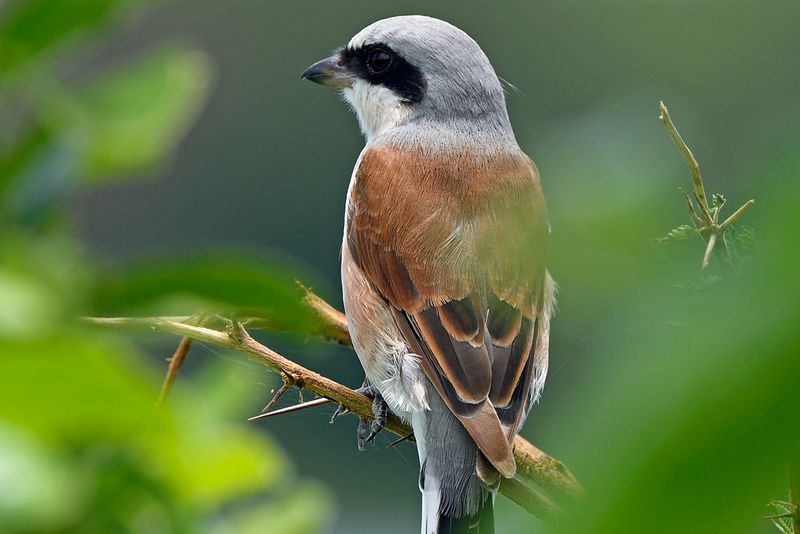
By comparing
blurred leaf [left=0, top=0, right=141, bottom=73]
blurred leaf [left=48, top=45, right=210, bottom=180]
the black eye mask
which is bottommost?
the black eye mask

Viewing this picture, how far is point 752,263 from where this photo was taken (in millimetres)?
261

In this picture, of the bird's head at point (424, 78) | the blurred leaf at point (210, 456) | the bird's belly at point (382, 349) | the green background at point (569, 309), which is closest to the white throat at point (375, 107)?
the bird's head at point (424, 78)

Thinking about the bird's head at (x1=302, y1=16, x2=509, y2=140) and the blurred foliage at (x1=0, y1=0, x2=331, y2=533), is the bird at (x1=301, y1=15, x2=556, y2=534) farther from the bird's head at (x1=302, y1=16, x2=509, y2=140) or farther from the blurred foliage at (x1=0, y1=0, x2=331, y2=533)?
the blurred foliage at (x1=0, y1=0, x2=331, y2=533)

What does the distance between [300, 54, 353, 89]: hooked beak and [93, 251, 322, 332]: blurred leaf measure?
3183 mm

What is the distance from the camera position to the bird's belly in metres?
2.50

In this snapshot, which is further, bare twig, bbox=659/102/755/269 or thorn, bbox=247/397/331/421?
thorn, bbox=247/397/331/421

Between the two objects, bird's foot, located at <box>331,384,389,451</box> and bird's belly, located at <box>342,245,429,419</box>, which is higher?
bird's belly, located at <box>342,245,429,419</box>

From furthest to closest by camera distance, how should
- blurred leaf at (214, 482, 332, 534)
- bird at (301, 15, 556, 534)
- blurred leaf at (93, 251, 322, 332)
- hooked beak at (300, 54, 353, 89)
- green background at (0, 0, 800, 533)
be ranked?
hooked beak at (300, 54, 353, 89)
bird at (301, 15, 556, 534)
blurred leaf at (214, 482, 332, 534)
blurred leaf at (93, 251, 322, 332)
green background at (0, 0, 800, 533)

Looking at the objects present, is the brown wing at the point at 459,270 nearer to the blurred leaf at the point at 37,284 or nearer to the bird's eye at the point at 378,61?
the bird's eye at the point at 378,61

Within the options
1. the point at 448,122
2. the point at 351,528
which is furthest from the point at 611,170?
the point at 448,122

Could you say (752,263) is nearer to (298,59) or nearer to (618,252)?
(618,252)

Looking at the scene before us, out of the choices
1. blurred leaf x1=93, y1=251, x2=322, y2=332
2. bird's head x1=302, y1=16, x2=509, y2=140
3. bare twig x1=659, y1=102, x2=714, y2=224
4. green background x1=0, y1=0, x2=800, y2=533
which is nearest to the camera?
green background x1=0, y1=0, x2=800, y2=533

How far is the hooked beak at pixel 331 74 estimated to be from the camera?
3.54 m

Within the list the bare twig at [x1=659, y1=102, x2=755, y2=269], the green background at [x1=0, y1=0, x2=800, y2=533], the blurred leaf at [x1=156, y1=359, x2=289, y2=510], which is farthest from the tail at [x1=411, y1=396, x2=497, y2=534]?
the blurred leaf at [x1=156, y1=359, x2=289, y2=510]
